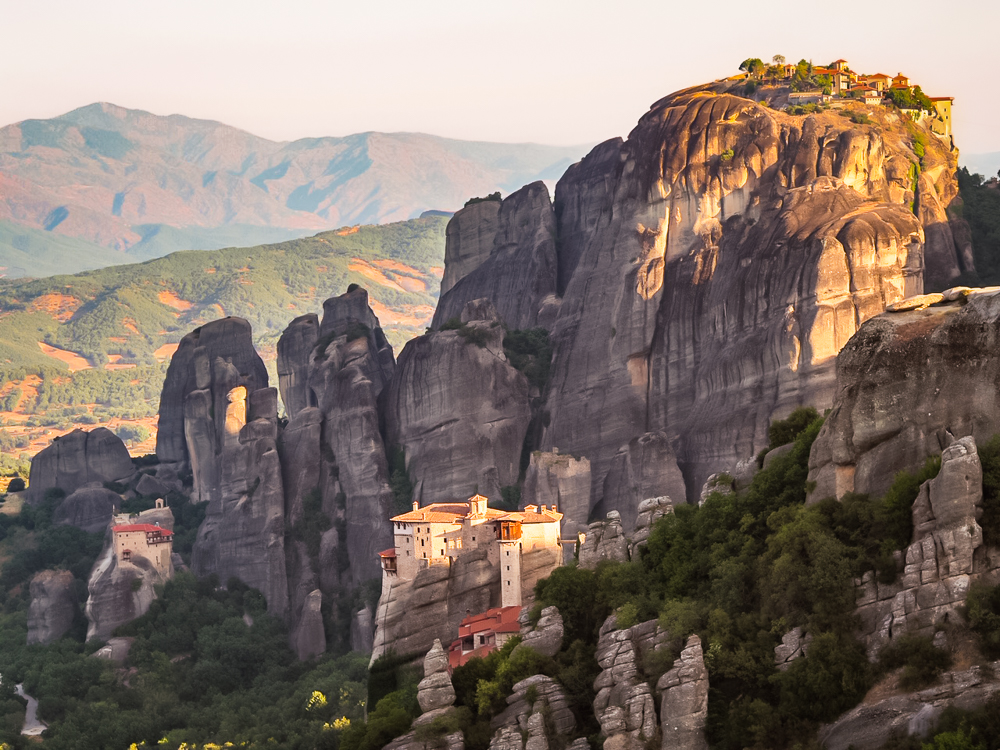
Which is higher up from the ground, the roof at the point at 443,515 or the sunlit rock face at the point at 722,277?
the sunlit rock face at the point at 722,277

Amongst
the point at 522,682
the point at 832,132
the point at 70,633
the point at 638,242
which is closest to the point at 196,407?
the point at 70,633

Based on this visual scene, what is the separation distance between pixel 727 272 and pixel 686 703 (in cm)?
4648

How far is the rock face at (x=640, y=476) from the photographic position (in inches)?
3410

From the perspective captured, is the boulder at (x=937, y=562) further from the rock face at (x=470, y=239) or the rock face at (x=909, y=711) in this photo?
the rock face at (x=470, y=239)

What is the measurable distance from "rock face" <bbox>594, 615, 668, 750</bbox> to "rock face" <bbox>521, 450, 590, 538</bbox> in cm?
3866

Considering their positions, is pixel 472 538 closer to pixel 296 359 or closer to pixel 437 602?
pixel 437 602

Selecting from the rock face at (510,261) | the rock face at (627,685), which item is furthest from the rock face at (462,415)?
the rock face at (627,685)

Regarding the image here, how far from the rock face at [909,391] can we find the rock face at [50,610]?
67561 millimetres

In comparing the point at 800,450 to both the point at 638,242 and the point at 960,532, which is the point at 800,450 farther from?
the point at 638,242

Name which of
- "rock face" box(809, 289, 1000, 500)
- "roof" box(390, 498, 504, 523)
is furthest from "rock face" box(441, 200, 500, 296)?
"rock face" box(809, 289, 1000, 500)

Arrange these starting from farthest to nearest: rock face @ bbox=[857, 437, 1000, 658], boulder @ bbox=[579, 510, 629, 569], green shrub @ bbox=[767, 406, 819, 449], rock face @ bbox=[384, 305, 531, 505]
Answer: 1. rock face @ bbox=[384, 305, 531, 505]
2. boulder @ bbox=[579, 510, 629, 569]
3. green shrub @ bbox=[767, 406, 819, 449]
4. rock face @ bbox=[857, 437, 1000, 658]

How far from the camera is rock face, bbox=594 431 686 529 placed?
8662 centimetres

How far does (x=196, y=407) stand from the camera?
122250mm

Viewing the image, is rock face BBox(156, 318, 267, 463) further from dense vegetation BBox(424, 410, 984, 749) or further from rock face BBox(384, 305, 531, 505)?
dense vegetation BBox(424, 410, 984, 749)
